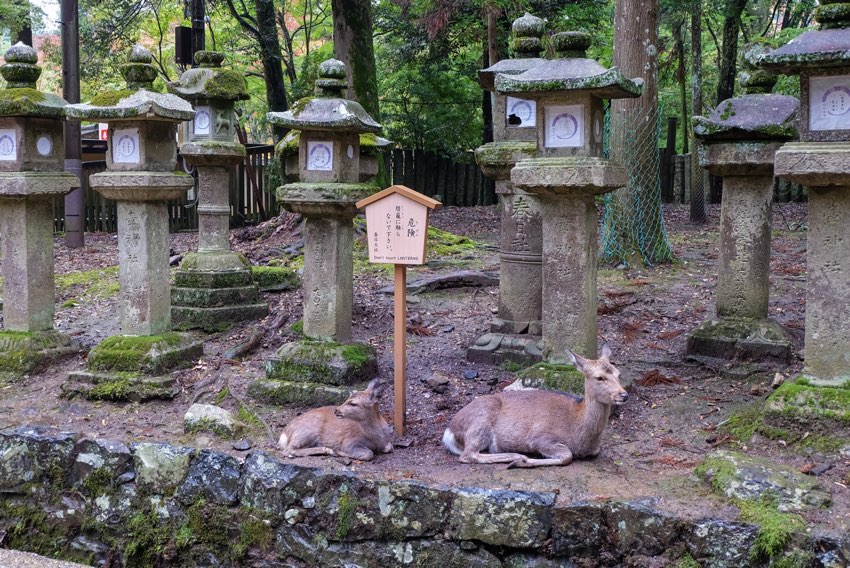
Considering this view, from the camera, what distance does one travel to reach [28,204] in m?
7.34

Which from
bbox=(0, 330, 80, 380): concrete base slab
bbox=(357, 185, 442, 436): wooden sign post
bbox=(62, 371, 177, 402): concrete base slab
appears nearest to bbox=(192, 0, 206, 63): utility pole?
bbox=(0, 330, 80, 380): concrete base slab

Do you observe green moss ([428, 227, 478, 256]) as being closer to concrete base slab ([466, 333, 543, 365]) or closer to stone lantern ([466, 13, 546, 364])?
stone lantern ([466, 13, 546, 364])

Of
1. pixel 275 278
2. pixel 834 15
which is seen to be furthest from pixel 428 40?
pixel 834 15

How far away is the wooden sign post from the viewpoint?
5.58m

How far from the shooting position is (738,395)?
6.15m

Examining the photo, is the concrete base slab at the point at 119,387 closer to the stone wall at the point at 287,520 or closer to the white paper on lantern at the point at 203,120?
the stone wall at the point at 287,520

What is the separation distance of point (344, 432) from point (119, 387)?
2.40 meters

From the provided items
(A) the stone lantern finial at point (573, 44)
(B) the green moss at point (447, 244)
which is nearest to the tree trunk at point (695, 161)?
(B) the green moss at point (447, 244)

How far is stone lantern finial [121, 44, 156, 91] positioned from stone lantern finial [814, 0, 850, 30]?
5256 millimetres

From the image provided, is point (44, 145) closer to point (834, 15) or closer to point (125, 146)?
point (125, 146)

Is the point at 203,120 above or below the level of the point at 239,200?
above

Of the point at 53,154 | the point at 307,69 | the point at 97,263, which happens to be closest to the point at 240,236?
the point at 97,263

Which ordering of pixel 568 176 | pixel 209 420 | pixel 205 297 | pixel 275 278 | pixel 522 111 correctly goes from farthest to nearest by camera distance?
1. pixel 275 278
2. pixel 205 297
3. pixel 522 111
4. pixel 209 420
5. pixel 568 176

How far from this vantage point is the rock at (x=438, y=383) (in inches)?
258
